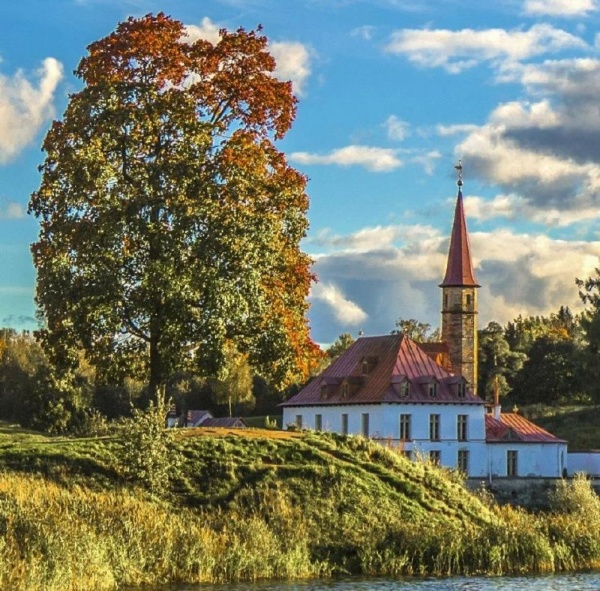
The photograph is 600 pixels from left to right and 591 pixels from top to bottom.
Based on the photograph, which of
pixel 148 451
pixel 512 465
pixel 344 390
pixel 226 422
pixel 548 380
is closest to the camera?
pixel 148 451

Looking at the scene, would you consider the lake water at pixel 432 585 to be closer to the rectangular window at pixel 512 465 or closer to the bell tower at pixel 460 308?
the rectangular window at pixel 512 465

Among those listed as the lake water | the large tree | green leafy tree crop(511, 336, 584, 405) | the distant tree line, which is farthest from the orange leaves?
green leafy tree crop(511, 336, 584, 405)

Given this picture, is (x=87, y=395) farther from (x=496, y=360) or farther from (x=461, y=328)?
(x=496, y=360)

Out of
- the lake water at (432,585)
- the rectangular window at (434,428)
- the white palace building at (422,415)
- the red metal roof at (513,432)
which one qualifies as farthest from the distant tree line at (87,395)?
the lake water at (432,585)

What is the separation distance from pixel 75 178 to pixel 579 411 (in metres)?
62.1

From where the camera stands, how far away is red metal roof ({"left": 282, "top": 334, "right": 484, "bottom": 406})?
73250 mm

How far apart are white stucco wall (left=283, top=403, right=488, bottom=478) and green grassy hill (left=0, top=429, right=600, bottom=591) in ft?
100

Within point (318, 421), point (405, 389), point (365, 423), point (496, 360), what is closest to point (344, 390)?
point (365, 423)

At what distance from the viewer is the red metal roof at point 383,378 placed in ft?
240

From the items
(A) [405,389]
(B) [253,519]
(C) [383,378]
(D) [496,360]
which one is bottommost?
(B) [253,519]

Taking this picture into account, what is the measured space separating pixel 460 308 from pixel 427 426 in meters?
16.1

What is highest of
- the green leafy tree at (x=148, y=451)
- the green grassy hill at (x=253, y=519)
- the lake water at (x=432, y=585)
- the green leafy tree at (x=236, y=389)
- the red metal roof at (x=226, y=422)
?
the green leafy tree at (x=236, y=389)

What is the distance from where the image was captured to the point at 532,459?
73250 mm

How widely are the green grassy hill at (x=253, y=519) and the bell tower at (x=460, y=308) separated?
147ft
